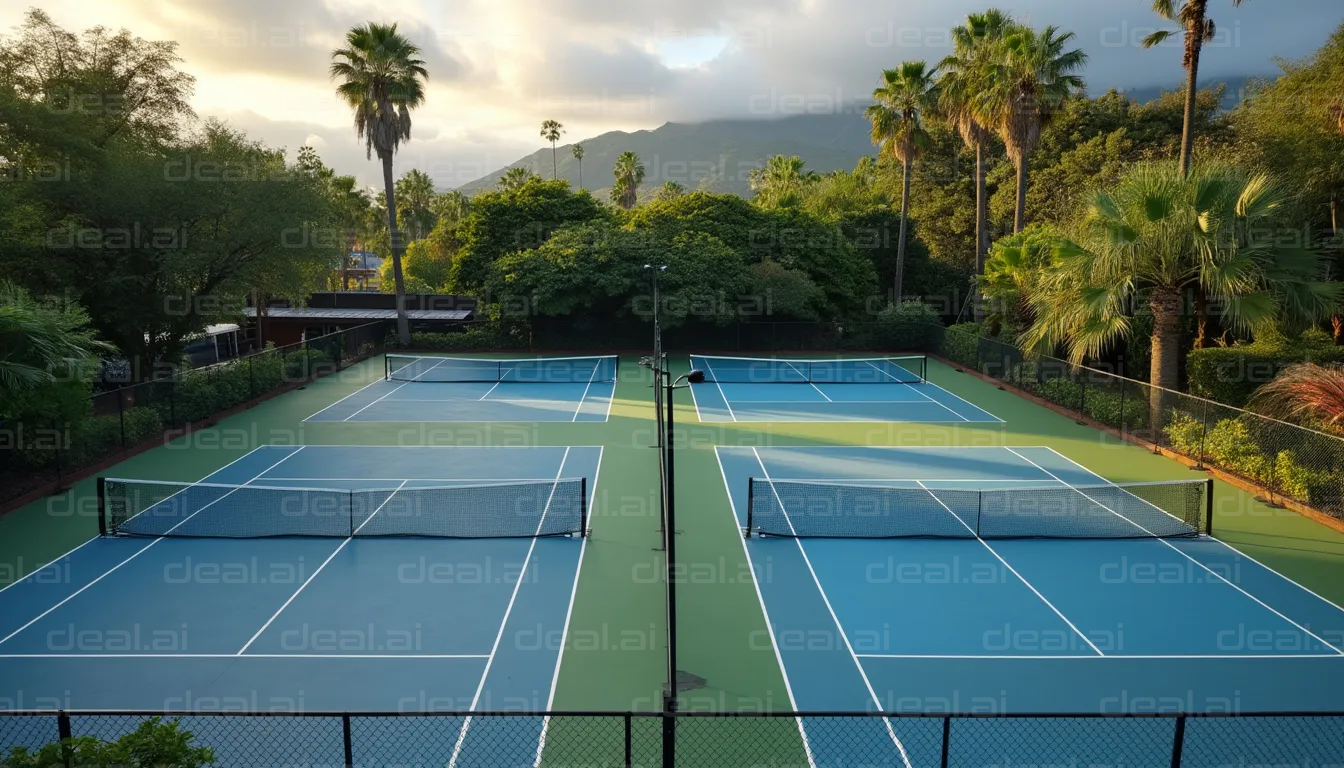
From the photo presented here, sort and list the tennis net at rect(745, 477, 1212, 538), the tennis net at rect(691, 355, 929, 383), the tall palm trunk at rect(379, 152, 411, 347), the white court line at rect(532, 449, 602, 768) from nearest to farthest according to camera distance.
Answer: the white court line at rect(532, 449, 602, 768) → the tennis net at rect(745, 477, 1212, 538) → the tennis net at rect(691, 355, 929, 383) → the tall palm trunk at rect(379, 152, 411, 347)

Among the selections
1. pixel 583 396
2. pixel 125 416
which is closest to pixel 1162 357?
pixel 583 396

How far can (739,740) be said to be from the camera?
909 centimetres

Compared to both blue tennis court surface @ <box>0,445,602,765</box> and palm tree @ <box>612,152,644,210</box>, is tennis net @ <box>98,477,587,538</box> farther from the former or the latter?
palm tree @ <box>612,152,644,210</box>

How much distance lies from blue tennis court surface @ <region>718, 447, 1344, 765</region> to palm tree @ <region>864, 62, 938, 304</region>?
32752 mm

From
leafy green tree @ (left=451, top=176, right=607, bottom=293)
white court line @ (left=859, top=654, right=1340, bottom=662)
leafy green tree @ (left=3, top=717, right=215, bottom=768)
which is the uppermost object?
leafy green tree @ (left=451, top=176, right=607, bottom=293)

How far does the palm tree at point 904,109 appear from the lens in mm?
44312

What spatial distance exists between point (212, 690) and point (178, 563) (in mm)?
4640

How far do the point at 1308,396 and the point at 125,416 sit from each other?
26.0 metres

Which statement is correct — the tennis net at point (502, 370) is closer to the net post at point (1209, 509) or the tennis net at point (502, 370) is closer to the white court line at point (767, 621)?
the white court line at point (767, 621)

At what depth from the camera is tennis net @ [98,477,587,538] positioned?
50.7ft

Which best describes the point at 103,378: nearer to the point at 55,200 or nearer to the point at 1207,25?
the point at 55,200

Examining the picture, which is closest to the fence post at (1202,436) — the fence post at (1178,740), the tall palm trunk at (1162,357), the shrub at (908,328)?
the tall palm trunk at (1162,357)

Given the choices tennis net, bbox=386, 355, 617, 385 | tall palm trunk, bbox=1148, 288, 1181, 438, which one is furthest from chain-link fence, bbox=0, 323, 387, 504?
tall palm trunk, bbox=1148, 288, 1181, 438

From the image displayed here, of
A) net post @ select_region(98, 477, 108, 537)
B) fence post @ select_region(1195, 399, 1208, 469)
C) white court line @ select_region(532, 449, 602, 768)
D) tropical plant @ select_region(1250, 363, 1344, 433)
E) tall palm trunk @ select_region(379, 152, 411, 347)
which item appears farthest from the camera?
tall palm trunk @ select_region(379, 152, 411, 347)
